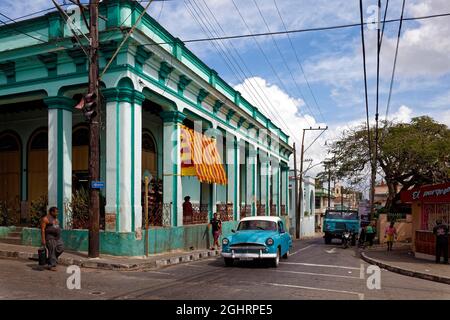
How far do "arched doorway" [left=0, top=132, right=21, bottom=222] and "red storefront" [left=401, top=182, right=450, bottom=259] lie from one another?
55.1 ft

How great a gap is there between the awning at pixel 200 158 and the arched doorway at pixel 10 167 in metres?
Result: 7.94

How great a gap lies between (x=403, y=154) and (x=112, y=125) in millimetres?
24042

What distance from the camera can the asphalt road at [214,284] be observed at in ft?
29.2

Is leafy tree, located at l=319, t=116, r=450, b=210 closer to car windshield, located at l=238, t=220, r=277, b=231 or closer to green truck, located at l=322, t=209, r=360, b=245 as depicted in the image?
green truck, located at l=322, t=209, r=360, b=245

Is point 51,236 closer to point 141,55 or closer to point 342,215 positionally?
point 141,55

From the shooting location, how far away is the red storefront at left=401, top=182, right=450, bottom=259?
17.1 meters

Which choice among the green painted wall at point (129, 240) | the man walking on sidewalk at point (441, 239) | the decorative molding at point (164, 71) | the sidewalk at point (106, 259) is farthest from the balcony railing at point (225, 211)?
the man walking on sidewalk at point (441, 239)

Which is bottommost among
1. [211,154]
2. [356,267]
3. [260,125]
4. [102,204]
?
[356,267]

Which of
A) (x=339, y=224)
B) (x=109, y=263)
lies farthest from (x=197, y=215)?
(x=339, y=224)
